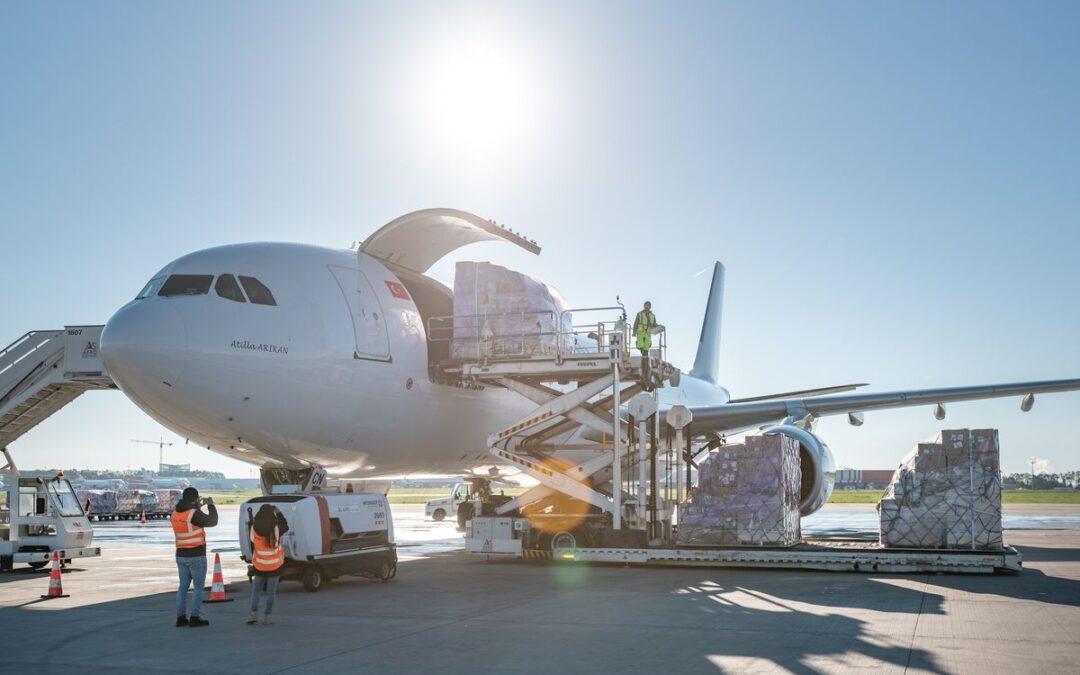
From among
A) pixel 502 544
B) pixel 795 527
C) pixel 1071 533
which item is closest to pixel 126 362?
pixel 502 544

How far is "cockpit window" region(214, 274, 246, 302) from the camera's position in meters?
12.2

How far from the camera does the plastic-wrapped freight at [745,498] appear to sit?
616 inches

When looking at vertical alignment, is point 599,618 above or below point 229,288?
below

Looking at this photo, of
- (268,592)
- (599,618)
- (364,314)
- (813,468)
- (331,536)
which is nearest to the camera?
(599,618)

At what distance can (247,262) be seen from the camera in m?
12.8

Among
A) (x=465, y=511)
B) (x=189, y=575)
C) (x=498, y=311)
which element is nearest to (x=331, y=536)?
(x=189, y=575)

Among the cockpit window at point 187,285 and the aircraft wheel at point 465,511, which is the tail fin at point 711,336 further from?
the cockpit window at point 187,285

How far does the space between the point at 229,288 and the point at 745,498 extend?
907 centimetres

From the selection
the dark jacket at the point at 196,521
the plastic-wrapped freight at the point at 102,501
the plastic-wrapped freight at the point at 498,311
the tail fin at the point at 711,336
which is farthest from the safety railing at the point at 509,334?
the plastic-wrapped freight at the point at 102,501

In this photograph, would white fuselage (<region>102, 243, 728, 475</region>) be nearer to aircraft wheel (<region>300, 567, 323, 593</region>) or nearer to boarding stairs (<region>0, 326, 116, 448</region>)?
aircraft wheel (<region>300, 567, 323, 593</region>)

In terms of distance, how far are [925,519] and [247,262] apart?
11.2 meters

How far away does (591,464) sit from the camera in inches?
621

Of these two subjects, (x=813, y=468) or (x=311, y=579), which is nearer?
(x=311, y=579)

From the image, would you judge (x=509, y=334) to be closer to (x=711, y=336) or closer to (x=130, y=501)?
(x=711, y=336)
